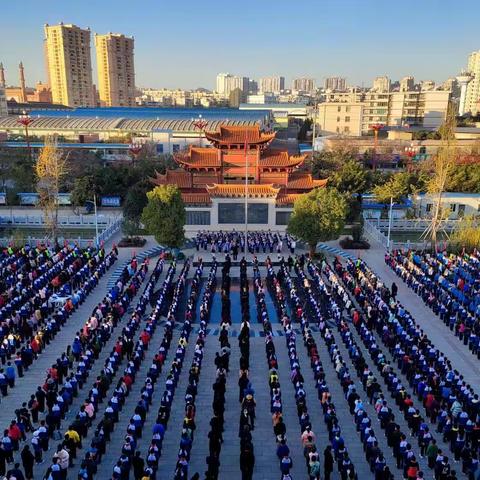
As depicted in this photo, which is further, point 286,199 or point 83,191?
point 83,191

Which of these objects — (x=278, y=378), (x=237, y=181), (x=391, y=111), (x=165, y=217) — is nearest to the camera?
(x=278, y=378)

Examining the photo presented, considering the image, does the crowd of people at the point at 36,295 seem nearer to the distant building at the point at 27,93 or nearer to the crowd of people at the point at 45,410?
the crowd of people at the point at 45,410

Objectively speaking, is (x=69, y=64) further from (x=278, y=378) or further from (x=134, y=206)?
(x=278, y=378)

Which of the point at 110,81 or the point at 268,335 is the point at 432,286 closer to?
the point at 268,335

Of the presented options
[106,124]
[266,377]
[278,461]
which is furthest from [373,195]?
[106,124]

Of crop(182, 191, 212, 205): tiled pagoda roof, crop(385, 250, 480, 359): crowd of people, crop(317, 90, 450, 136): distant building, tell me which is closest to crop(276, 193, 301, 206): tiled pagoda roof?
crop(182, 191, 212, 205): tiled pagoda roof

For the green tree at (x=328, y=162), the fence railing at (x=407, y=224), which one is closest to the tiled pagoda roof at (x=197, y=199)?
the fence railing at (x=407, y=224)

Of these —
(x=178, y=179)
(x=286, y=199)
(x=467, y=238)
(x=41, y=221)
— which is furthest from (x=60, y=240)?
(x=467, y=238)
